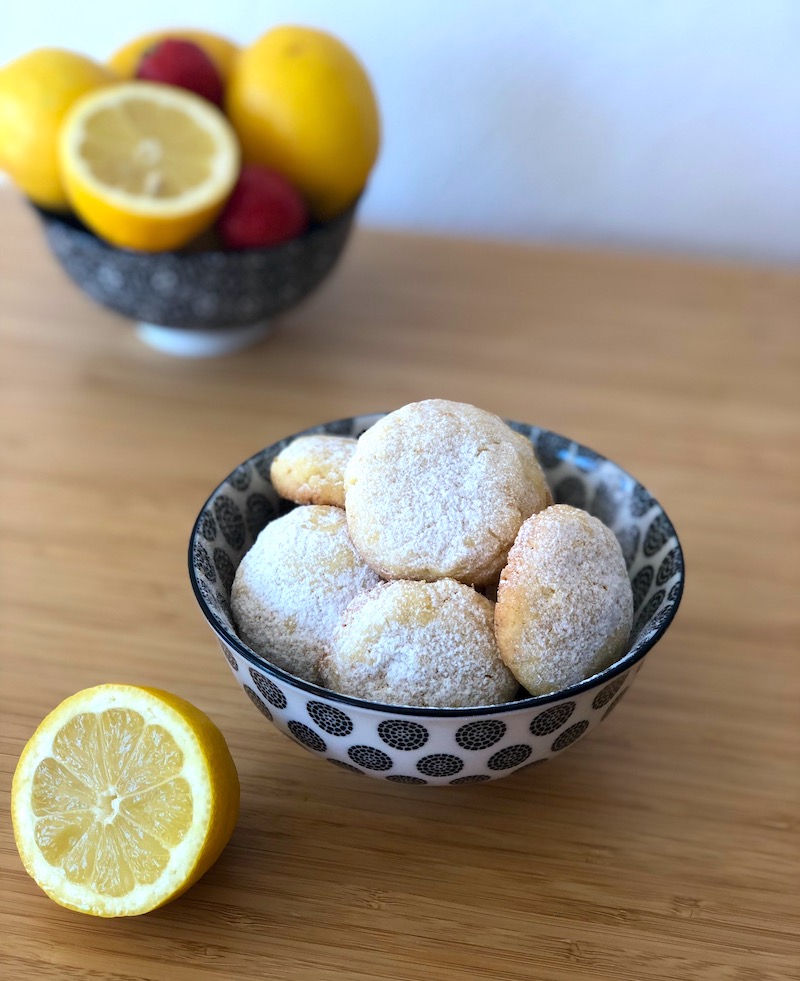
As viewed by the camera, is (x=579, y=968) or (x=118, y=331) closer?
(x=579, y=968)

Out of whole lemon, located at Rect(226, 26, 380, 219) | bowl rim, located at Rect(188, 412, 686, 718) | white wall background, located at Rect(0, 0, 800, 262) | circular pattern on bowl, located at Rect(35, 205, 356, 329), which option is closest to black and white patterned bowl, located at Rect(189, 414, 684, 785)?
bowl rim, located at Rect(188, 412, 686, 718)

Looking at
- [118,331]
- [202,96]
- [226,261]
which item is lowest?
[118,331]

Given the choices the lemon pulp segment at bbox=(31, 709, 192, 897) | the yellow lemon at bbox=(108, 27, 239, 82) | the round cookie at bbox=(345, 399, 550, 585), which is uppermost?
the yellow lemon at bbox=(108, 27, 239, 82)

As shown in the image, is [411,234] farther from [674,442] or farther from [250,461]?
[250,461]

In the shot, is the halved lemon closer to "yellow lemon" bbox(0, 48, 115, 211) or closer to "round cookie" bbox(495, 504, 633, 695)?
"yellow lemon" bbox(0, 48, 115, 211)

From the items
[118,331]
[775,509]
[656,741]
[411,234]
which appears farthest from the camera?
[411,234]

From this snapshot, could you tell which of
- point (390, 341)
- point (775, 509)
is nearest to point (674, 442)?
point (775, 509)
